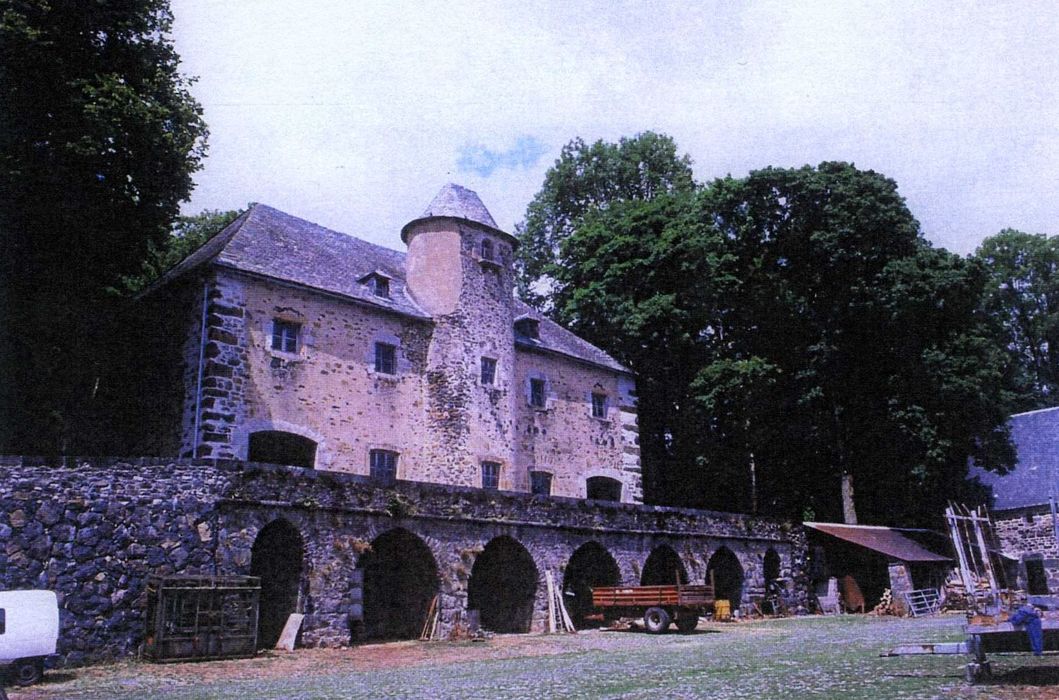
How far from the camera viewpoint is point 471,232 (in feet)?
91.4

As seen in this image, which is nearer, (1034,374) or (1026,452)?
(1026,452)

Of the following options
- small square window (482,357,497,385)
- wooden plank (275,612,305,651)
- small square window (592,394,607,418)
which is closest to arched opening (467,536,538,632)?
wooden plank (275,612,305,651)

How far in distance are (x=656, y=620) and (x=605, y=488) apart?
429 inches

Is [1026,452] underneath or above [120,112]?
underneath

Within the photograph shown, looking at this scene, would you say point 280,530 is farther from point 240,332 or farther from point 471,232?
point 471,232

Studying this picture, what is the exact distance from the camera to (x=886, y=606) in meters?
28.9

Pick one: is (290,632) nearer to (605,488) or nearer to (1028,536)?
(605,488)

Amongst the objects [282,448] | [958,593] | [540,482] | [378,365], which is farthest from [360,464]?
[958,593]

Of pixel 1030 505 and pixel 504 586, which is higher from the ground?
pixel 1030 505

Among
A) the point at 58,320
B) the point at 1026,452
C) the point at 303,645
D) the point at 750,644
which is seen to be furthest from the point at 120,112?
the point at 1026,452

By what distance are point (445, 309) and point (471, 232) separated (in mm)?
2681

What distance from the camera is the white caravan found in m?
13.0

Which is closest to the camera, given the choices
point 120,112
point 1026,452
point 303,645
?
point 303,645

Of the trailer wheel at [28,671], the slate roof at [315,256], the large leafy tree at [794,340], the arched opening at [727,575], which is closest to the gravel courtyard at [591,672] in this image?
the trailer wheel at [28,671]
